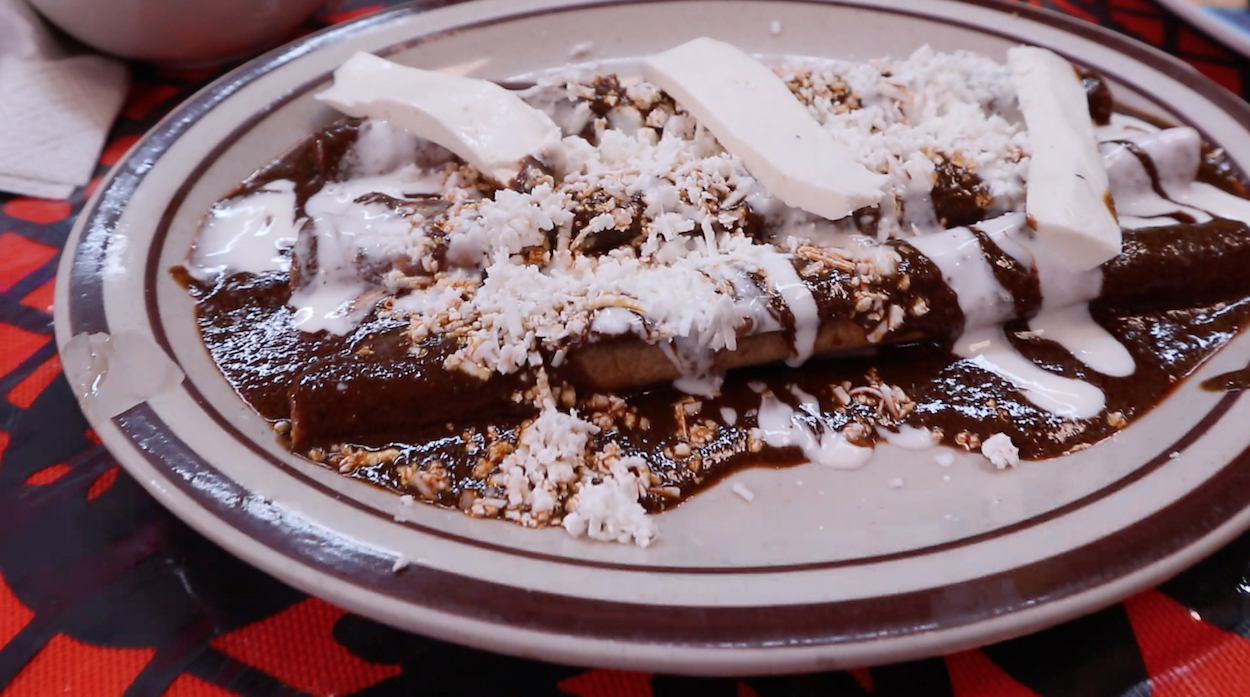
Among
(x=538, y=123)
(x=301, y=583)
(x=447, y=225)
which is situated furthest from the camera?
(x=538, y=123)

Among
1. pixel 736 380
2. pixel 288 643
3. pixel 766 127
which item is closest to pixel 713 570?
pixel 736 380

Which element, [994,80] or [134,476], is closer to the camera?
[134,476]

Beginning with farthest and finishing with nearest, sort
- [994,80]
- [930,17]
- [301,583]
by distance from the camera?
[930,17]
[994,80]
[301,583]

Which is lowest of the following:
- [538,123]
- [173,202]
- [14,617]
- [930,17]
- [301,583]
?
[14,617]

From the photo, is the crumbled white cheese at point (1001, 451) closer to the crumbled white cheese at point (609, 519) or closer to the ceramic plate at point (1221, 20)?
the crumbled white cheese at point (609, 519)

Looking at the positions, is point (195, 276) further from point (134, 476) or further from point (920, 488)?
point (920, 488)

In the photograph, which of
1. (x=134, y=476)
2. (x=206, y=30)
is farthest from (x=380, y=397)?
(x=206, y=30)

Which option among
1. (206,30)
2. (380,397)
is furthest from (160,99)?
(380,397)

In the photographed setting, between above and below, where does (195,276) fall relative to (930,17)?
below
